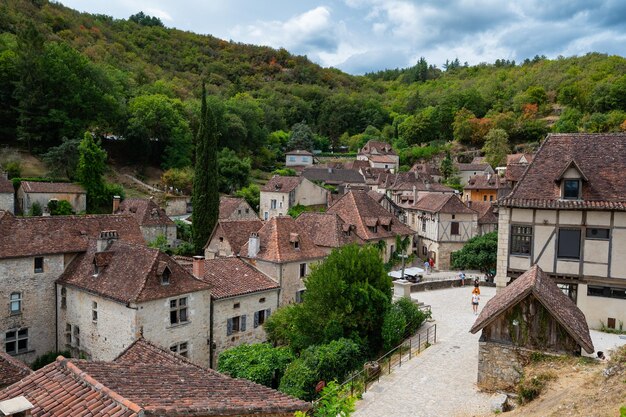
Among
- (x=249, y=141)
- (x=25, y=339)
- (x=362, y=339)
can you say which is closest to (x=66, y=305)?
(x=25, y=339)

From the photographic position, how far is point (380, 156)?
303 feet

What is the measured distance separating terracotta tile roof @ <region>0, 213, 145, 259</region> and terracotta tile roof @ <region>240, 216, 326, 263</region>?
803 centimetres

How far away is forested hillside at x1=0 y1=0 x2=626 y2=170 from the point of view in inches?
2287

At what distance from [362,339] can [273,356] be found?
4293 millimetres

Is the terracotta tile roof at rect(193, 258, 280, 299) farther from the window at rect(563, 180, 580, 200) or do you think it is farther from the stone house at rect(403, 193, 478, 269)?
the stone house at rect(403, 193, 478, 269)

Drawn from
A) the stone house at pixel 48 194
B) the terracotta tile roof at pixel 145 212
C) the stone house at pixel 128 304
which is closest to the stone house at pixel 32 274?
the stone house at pixel 128 304

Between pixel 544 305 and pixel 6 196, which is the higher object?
pixel 6 196

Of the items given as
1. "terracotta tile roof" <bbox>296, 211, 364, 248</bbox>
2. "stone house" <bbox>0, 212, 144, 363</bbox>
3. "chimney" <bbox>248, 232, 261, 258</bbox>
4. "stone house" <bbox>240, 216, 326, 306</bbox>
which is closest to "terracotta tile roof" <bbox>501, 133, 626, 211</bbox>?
"stone house" <bbox>240, 216, 326, 306</bbox>

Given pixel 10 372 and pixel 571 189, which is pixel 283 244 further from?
pixel 10 372

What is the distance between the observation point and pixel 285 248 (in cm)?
3088

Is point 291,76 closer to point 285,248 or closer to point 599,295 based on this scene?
point 285,248

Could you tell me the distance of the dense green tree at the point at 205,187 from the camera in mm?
41906

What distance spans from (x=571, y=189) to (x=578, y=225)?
1.63 meters

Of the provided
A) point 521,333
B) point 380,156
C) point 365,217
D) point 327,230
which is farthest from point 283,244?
point 380,156
